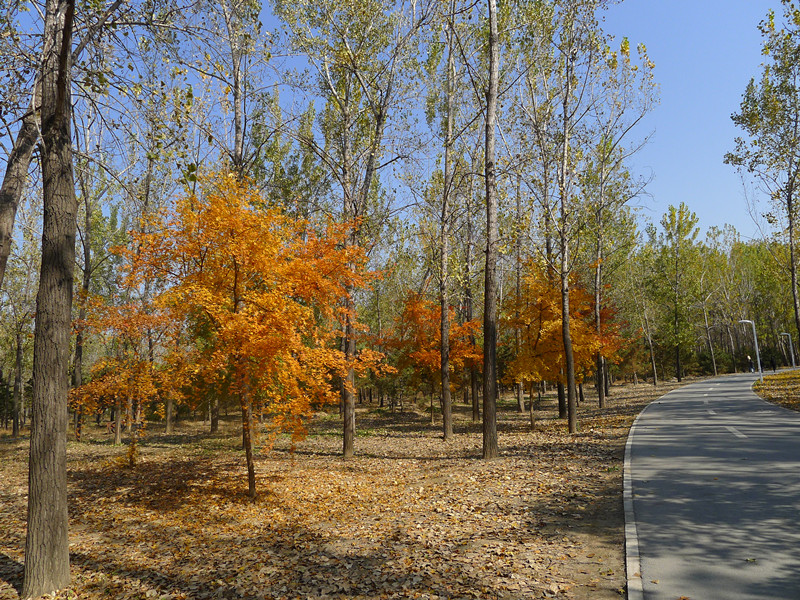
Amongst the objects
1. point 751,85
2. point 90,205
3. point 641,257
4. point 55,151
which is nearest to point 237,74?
point 55,151

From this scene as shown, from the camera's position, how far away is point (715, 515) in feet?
20.5

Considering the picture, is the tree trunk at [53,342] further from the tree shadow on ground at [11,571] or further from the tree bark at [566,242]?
the tree bark at [566,242]

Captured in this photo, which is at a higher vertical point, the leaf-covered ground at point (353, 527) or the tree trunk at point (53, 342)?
the tree trunk at point (53, 342)

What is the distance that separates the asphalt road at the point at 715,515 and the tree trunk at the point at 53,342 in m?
6.40

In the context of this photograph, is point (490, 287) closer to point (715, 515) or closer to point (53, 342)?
point (715, 515)

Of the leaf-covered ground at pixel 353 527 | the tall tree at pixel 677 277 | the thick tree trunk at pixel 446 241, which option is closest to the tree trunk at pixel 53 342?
the leaf-covered ground at pixel 353 527

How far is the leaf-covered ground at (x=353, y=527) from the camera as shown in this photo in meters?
5.45

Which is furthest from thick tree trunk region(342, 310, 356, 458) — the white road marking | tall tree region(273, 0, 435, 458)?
the white road marking

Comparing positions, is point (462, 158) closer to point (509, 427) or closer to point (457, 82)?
point (457, 82)

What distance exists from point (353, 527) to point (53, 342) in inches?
201

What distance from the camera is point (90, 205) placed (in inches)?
804

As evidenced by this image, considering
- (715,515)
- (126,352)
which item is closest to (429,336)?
(126,352)

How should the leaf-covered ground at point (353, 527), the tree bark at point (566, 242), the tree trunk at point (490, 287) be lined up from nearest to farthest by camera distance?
the leaf-covered ground at point (353, 527)
the tree trunk at point (490, 287)
the tree bark at point (566, 242)

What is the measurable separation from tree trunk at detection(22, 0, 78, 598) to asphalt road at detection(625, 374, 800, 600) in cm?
640
